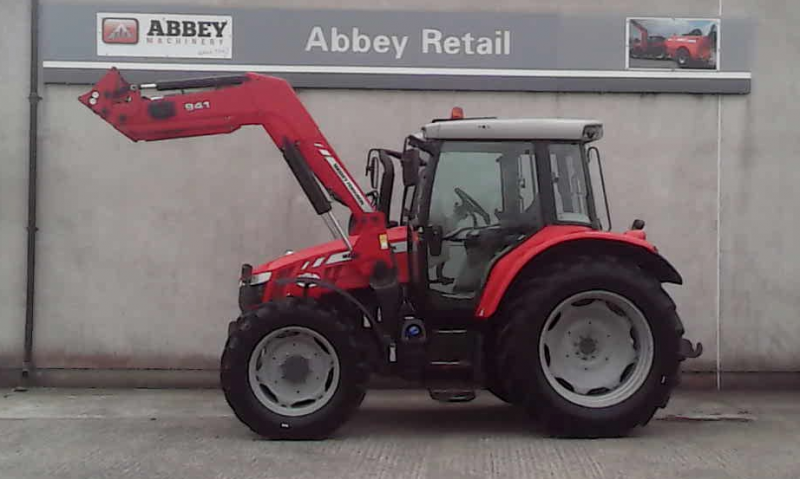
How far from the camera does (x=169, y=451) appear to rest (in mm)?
6238

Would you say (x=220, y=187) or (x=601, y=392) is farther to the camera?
(x=220, y=187)

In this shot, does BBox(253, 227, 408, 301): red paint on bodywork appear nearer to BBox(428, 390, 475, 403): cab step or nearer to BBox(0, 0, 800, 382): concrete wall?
BBox(428, 390, 475, 403): cab step

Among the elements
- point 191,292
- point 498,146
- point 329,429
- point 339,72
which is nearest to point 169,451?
point 329,429

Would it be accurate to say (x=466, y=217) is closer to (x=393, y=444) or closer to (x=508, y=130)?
(x=508, y=130)

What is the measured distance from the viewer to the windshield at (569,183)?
6805 mm

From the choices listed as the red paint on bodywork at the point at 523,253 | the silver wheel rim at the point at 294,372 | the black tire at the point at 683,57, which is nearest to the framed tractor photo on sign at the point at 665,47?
the black tire at the point at 683,57

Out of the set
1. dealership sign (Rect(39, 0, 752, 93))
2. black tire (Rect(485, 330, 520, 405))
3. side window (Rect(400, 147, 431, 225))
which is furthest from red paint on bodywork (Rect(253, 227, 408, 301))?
dealership sign (Rect(39, 0, 752, 93))

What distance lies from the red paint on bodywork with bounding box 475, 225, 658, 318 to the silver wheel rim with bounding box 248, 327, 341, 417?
1.24 metres

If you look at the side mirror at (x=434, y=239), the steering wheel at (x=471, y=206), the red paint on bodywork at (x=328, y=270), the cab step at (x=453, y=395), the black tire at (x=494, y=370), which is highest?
the steering wheel at (x=471, y=206)

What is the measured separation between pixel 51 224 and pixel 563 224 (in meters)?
5.15

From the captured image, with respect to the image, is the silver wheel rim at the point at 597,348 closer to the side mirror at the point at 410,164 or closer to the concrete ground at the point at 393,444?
the concrete ground at the point at 393,444

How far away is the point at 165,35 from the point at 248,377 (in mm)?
4002

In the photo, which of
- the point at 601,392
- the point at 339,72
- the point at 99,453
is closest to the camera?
the point at 99,453

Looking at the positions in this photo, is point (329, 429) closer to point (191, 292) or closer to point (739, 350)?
point (191, 292)
